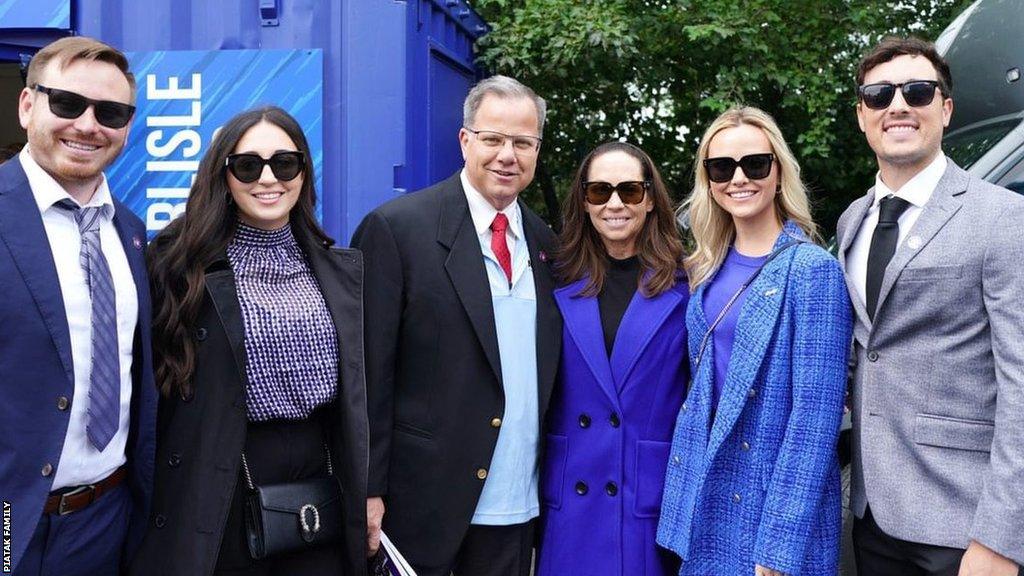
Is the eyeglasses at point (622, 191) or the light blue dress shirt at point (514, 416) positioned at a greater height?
the eyeglasses at point (622, 191)

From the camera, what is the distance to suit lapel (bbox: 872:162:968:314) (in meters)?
2.42

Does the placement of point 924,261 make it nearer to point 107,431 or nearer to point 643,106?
point 107,431

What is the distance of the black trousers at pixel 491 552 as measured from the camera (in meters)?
2.95

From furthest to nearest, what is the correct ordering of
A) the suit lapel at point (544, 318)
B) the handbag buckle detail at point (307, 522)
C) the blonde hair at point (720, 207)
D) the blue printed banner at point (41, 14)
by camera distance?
1. the blue printed banner at point (41, 14)
2. the suit lapel at point (544, 318)
3. the blonde hair at point (720, 207)
4. the handbag buckle detail at point (307, 522)

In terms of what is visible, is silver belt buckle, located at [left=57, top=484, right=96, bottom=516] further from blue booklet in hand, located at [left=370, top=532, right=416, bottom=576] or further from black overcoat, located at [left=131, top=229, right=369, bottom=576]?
blue booklet in hand, located at [left=370, top=532, right=416, bottom=576]

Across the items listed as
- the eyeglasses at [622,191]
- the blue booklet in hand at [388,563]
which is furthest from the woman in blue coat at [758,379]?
the blue booklet in hand at [388,563]

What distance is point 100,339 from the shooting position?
2.32 m

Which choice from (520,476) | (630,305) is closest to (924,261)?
(630,305)

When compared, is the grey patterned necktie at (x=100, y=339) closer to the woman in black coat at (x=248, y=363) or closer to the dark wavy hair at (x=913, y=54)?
the woman in black coat at (x=248, y=363)

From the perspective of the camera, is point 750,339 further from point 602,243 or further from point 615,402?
point 602,243

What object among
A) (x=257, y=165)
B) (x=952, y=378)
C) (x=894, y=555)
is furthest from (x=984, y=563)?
(x=257, y=165)

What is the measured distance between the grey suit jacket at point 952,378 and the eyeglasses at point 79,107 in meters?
2.13

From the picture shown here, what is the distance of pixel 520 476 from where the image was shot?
9.68ft

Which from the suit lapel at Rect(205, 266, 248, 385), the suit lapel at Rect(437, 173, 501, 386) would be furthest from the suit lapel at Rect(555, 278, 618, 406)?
the suit lapel at Rect(205, 266, 248, 385)
